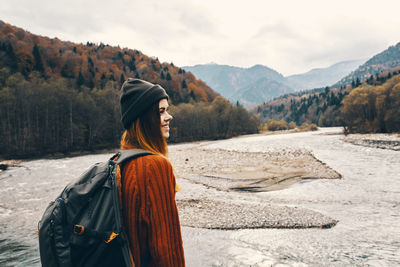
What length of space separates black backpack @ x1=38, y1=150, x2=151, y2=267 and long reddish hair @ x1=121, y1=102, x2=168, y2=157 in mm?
243

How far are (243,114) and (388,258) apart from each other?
87799mm

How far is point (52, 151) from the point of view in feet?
137

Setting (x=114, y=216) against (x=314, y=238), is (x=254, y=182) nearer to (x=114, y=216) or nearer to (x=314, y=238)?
(x=314, y=238)

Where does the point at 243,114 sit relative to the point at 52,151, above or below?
above

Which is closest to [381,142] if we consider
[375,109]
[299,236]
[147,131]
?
[375,109]

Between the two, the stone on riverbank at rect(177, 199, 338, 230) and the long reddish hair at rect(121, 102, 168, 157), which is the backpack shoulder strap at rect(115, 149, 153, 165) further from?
the stone on riverbank at rect(177, 199, 338, 230)

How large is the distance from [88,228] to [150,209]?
39 centimetres

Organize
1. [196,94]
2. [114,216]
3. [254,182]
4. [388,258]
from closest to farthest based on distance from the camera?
[114,216]
[388,258]
[254,182]
[196,94]

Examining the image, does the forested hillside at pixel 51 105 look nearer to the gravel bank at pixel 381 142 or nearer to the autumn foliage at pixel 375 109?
the autumn foliage at pixel 375 109

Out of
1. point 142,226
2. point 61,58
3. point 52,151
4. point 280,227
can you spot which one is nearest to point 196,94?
point 61,58

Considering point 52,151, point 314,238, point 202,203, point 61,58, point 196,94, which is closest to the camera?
point 314,238

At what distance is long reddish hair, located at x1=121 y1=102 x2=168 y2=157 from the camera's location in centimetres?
177

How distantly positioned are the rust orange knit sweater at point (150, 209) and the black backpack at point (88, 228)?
61 mm

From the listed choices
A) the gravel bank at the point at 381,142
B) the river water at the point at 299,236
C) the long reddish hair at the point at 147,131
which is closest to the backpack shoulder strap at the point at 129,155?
the long reddish hair at the point at 147,131
